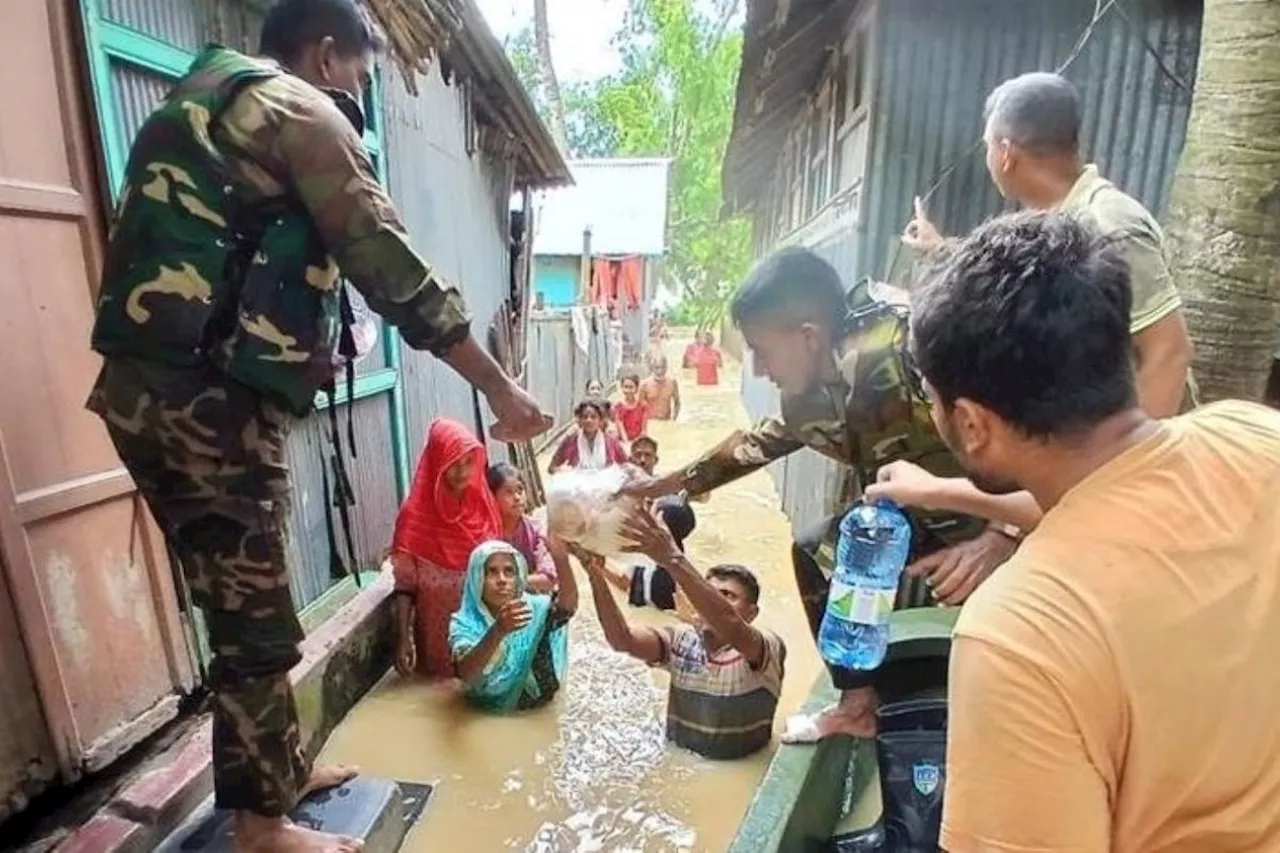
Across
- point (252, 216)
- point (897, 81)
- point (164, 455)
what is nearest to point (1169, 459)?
point (252, 216)

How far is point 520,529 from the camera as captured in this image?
4.46 metres

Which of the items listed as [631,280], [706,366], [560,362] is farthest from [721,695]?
[631,280]

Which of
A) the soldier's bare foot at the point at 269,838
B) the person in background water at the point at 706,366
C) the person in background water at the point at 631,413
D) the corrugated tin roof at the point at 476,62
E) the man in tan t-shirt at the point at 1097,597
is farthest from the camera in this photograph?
the person in background water at the point at 706,366

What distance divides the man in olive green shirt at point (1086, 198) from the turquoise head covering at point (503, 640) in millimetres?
2388

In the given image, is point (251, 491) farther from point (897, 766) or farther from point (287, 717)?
point (897, 766)

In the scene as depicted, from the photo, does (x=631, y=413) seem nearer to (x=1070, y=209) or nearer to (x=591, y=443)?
(x=591, y=443)

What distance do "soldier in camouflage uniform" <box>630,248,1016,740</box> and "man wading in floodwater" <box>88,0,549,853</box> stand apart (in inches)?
30.2

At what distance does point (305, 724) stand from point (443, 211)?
154 inches

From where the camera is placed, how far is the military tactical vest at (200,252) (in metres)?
1.78

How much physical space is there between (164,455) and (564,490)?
114 cm

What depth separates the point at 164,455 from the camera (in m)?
→ 1.84

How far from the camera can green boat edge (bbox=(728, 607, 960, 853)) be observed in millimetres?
2107

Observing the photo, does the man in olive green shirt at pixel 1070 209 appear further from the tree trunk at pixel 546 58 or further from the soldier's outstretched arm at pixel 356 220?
the tree trunk at pixel 546 58

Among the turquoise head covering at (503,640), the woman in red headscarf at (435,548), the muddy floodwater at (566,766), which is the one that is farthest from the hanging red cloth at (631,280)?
the turquoise head covering at (503,640)
